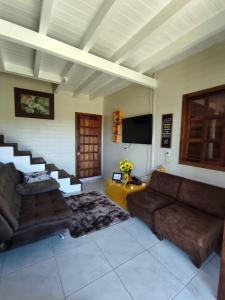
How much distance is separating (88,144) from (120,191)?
2.33m

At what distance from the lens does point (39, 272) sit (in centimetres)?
158

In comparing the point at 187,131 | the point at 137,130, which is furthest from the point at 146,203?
the point at 137,130

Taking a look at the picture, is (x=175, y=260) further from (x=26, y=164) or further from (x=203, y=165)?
(x=26, y=164)

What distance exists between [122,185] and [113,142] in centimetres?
173

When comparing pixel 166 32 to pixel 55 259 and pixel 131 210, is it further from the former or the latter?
pixel 55 259

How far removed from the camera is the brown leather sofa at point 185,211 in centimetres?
168

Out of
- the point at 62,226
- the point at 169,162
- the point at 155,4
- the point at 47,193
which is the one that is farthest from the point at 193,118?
the point at 47,193

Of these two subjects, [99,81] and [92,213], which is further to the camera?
[99,81]

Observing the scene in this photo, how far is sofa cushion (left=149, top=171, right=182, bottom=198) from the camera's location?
249 cm

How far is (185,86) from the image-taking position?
8.52 feet

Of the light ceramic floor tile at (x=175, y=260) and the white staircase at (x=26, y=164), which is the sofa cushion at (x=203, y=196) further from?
the white staircase at (x=26, y=164)

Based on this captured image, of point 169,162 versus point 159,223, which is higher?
point 169,162

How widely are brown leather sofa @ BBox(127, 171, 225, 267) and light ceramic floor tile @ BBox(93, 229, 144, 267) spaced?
1.26ft

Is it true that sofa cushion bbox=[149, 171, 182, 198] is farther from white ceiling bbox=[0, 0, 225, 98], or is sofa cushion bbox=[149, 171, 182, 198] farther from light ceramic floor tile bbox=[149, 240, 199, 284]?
white ceiling bbox=[0, 0, 225, 98]
